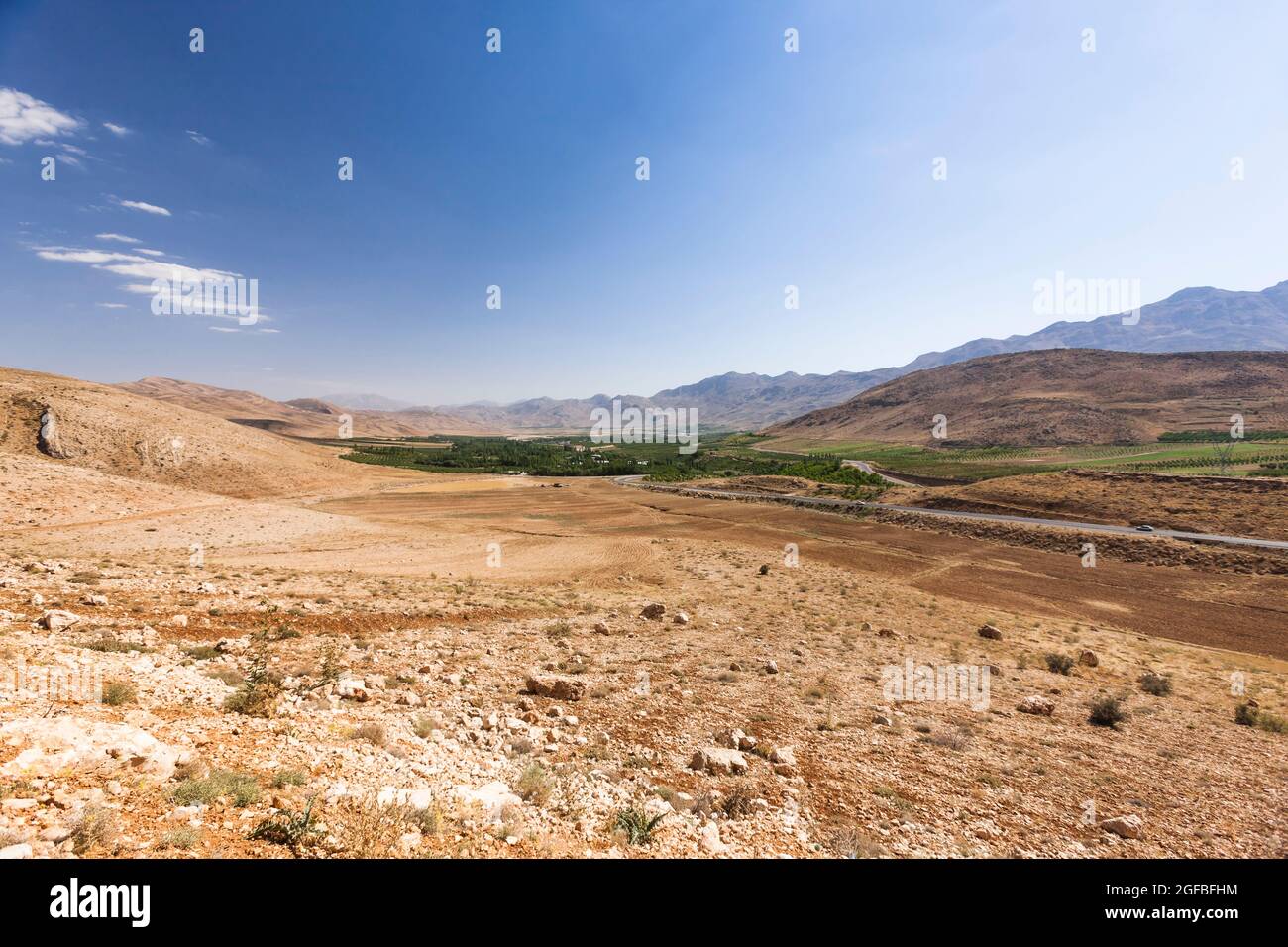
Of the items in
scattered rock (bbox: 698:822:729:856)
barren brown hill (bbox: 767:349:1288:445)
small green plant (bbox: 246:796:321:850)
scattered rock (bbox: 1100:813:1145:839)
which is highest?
barren brown hill (bbox: 767:349:1288:445)

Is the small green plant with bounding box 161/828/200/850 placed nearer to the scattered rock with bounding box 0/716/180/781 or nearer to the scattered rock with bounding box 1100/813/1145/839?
the scattered rock with bounding box 0/716/180/781

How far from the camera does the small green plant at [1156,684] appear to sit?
13.1m

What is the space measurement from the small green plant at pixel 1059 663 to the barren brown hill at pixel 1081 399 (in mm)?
125966

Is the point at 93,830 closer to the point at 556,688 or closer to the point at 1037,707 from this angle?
the point at 556,688

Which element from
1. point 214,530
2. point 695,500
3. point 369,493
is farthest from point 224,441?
point 695,500

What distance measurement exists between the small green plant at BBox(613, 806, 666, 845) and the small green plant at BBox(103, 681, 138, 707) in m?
7.30

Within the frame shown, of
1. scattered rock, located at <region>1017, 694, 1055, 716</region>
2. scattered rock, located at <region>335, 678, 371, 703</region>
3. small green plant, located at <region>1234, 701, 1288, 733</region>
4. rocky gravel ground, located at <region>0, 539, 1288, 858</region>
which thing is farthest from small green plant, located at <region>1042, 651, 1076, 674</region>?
scattered rock, located at <region>335, 678, 371, 703</region>

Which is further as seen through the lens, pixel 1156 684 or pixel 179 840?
pixel 1156 684

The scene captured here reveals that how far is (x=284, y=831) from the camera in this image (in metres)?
4.44

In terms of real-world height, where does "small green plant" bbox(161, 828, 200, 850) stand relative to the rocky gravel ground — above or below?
above

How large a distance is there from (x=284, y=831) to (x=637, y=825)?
3.74m

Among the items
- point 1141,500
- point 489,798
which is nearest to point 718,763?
point 489,798

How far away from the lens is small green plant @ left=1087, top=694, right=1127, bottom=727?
35.3ft
